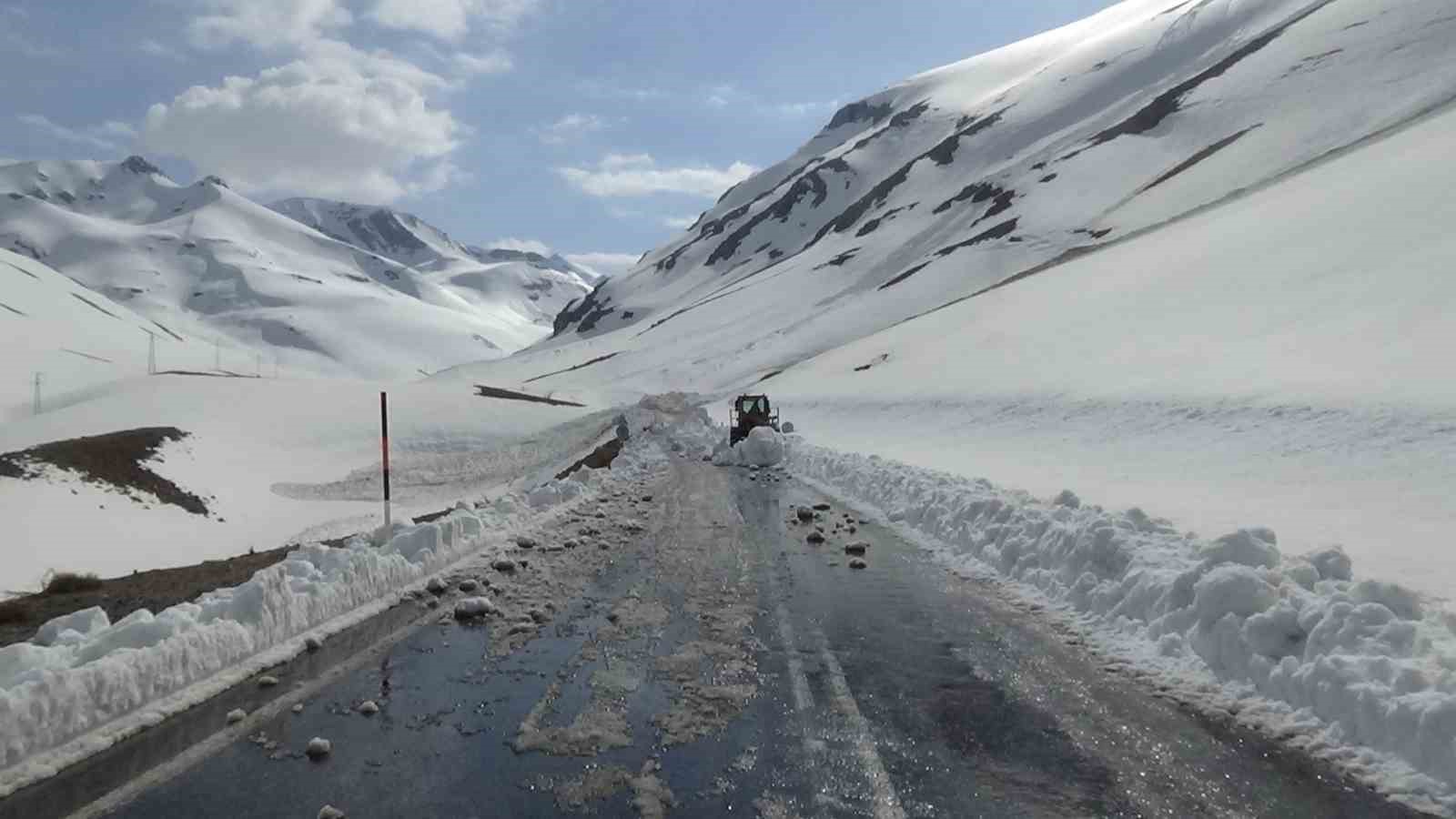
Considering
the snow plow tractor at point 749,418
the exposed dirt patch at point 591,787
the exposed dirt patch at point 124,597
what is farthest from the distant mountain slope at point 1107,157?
the exposed dirt patch at point 591,787

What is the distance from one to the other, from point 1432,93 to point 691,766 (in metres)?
89.4

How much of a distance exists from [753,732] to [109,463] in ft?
96.7

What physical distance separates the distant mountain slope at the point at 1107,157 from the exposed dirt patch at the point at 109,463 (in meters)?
64.3

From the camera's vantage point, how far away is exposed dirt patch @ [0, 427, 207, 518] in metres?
24.8

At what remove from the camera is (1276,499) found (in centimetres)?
1485

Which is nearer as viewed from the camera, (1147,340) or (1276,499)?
(1276,499)

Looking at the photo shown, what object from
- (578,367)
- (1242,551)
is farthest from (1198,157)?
(1242,551)

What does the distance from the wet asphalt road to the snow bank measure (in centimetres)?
47

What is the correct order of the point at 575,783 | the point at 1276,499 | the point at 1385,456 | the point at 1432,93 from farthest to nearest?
the point at 1432,93, the point at 1385,456, the point at 1276,499, the point at 575,783

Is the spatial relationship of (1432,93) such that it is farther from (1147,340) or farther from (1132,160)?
(1147,340)

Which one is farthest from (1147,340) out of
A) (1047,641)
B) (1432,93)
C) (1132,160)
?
(1132,160)

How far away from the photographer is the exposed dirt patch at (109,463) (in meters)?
24.8

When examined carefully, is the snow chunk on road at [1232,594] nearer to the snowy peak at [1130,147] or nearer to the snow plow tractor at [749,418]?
the snow plow tractor at [749,418]

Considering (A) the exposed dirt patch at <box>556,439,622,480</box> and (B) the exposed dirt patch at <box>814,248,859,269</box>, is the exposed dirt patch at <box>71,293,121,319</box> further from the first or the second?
(A) the exposed dirt patch at <box>556,439,622,480</box>
